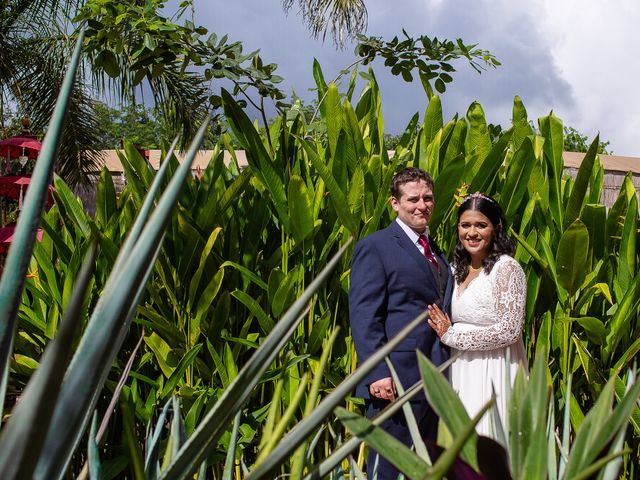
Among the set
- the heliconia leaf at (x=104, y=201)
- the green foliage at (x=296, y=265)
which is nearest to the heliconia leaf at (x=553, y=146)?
the green foliage at (x=296, y=265)

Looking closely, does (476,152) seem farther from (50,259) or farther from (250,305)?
(50,259)

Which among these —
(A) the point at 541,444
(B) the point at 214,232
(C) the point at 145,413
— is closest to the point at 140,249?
(A) the point at 541,444

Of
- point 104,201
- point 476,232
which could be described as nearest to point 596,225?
point 476,232

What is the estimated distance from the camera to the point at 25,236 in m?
0.58

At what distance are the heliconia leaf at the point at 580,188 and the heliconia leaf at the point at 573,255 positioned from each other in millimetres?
241

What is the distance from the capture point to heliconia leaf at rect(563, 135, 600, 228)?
296cm

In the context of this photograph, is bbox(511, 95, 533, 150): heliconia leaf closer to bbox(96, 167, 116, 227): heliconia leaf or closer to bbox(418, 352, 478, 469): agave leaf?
bbox(96, 167, 116, 227): heliconia leaf

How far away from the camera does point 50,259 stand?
3.16 metres

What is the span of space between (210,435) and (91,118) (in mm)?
12088

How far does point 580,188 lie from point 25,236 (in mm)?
2710

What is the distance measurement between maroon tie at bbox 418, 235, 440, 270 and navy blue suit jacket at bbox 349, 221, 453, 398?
33 mm

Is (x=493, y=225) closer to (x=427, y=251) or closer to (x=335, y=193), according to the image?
(x=427, y=251)

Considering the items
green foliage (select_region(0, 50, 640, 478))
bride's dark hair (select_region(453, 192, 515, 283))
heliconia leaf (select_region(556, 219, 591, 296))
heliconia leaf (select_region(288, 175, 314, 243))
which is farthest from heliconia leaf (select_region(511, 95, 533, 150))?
heliconia leaf (select_region(288, 175, 314, 243))

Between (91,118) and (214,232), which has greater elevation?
(91,118)
